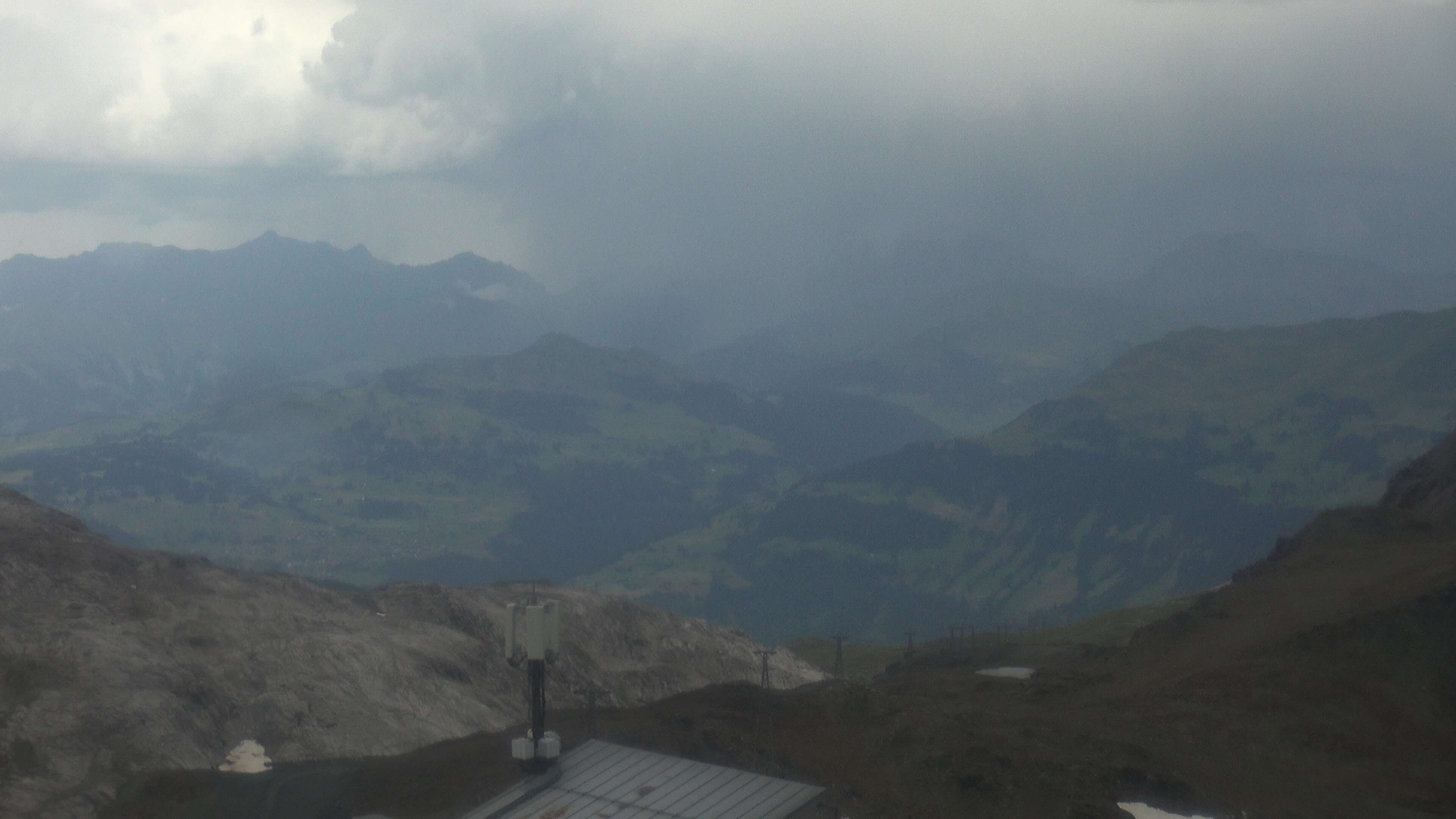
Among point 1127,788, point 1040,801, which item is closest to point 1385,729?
point 1127,788

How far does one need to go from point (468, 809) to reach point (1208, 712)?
41220 mm

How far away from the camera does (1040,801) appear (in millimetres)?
52094

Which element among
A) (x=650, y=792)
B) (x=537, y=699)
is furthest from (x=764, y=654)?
(x=650, y=792)

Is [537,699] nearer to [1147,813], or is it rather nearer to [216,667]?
[1147,813]

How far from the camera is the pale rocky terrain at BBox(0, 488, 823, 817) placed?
75750 mm

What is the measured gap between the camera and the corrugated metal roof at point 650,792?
41156 millimetres

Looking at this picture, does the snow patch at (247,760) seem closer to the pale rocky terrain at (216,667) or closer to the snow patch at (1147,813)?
the pale rocky terrain at (216,667)

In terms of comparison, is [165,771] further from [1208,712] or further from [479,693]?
[1208,712]

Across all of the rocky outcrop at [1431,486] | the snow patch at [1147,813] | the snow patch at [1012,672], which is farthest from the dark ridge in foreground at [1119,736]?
the rocky outcrop at [1431,486]

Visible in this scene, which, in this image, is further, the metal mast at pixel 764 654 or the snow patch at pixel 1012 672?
Result: the metal mast at pixel 764 654

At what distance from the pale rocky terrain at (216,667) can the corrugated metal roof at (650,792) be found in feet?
127

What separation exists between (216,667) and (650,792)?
6097 centimetres

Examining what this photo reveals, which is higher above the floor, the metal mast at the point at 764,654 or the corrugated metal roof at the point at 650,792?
the corrugated metal roof at the point at 650,792

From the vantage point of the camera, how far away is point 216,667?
3607 inches
